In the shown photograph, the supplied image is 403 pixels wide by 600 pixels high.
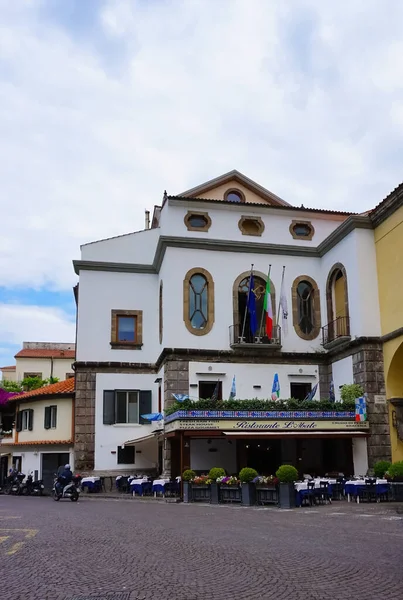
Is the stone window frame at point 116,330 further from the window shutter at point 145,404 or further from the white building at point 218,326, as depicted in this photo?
the window shutter at point 145,404

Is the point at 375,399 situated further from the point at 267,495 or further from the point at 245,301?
the point at 267,495

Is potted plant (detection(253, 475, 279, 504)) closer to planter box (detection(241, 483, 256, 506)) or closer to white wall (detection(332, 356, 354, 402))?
planter box (detection(241, 483, 256, 506))

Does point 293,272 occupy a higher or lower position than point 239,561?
higher

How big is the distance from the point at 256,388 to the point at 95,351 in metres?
8.24

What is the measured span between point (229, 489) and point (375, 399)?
846cm

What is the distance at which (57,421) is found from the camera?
34.4m

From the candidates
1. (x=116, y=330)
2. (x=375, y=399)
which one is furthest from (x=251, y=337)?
(x=116, y=330)

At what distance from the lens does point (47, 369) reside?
73.4 metres

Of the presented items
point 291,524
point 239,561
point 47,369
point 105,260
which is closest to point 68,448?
point 105,260

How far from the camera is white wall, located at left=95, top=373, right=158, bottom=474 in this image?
104 feet

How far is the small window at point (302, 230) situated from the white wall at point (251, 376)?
6.38m

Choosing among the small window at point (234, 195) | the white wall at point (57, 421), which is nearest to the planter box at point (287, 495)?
the white wall at point (57, 421)

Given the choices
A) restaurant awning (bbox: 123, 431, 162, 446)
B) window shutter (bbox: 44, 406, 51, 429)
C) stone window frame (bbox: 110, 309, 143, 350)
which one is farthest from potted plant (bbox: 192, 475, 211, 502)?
window shutter (bbox: 44, 406, 51, 429)

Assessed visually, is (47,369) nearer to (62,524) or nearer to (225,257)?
(225,257)
